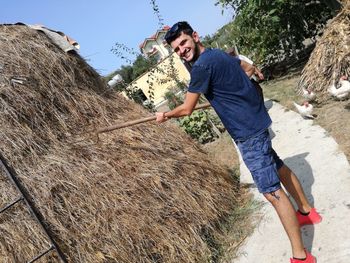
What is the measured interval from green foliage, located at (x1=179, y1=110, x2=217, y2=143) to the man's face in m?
6.10

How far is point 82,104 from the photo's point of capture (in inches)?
185

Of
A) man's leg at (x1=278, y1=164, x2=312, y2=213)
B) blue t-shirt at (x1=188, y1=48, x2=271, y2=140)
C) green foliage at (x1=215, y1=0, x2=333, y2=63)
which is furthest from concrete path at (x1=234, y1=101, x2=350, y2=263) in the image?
green foliage at (x1=215, y1=0, x2=333, y2=63)

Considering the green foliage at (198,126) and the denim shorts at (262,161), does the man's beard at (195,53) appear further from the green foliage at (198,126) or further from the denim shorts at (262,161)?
the green foliage at (198,126)

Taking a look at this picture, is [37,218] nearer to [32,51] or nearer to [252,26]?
[32,51]

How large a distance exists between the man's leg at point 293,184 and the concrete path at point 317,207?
21 cm

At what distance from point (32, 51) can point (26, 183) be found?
6.25ft

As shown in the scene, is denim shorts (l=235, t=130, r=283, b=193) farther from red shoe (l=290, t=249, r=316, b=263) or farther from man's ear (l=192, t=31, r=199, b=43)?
man's ear (l=192, t=31, r=199, b=43)

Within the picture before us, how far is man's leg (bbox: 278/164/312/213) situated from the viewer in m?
3.55

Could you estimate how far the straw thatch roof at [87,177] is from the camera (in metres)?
3.49

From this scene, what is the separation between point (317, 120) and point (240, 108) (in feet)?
12.6

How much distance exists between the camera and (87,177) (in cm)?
381

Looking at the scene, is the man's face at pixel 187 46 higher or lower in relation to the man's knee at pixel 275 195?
higher

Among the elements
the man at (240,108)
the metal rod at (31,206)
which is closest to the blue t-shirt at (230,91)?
the man at (240,108)

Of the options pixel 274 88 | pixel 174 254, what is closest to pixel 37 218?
pixel 174 254
